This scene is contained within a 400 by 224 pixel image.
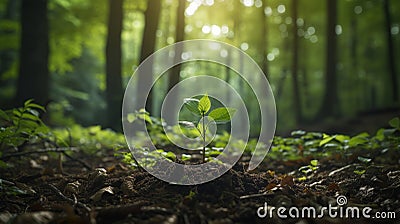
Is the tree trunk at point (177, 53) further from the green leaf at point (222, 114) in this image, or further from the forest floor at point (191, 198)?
the green leaf at point (222, 114)

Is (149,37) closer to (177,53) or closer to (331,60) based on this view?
(177,53)

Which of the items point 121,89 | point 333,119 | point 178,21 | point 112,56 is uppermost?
point 178,21

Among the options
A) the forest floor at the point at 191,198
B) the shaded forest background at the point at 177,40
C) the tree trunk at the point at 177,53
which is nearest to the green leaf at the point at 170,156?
the forest floor at the point at 191,198

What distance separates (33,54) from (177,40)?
13.7ft

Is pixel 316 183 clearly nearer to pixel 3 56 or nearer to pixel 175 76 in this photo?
pixel 175 76

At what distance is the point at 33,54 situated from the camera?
6.46 metres

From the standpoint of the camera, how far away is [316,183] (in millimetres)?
2525

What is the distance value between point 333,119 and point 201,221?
12.0 meters

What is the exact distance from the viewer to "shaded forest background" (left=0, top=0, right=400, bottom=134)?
8.15 meters

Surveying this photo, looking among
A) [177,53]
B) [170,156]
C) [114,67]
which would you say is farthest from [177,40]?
[170,156]

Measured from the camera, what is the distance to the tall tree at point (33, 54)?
6.35 m

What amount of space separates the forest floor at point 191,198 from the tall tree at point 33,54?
3.98 metres

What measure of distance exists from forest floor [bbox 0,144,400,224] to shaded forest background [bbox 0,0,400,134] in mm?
4166

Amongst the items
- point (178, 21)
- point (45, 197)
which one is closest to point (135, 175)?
point (45, 197)
